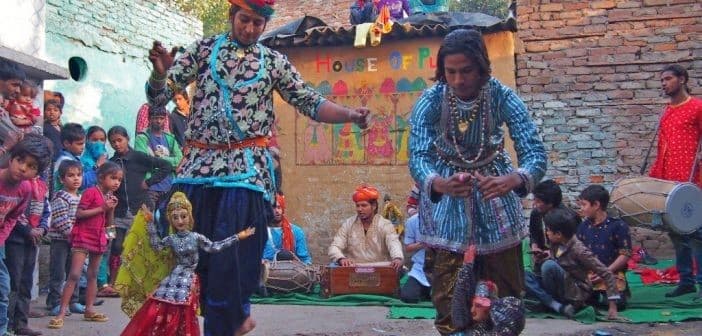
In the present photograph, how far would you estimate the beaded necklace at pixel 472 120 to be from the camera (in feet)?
11.0

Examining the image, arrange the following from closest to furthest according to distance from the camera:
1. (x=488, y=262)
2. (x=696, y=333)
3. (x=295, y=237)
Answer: (x=488, y=262), (x=696, y=333), (x=295, y=237)

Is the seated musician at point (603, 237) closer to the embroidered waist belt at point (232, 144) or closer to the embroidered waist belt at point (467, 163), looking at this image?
the embroidered waist belt at point (467, 163)

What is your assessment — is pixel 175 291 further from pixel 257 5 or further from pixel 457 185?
pixel 457 185

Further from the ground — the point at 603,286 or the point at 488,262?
the point at 488,262

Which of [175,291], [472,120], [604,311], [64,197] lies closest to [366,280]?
[604,311]

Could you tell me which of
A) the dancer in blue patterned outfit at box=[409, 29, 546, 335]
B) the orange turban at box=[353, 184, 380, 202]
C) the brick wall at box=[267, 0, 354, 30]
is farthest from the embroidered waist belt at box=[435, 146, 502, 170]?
the brick wall at box=[267, 0, 354, 30]

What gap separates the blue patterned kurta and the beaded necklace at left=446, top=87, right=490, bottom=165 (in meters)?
0.02

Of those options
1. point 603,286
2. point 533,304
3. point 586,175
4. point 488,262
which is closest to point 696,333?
point 603,286

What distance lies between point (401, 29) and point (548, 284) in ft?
14.8

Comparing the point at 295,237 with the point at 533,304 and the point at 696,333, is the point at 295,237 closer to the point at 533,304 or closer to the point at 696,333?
the point at 533,304

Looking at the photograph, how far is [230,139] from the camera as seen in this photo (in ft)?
12.3

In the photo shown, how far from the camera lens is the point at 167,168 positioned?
25.6 ft

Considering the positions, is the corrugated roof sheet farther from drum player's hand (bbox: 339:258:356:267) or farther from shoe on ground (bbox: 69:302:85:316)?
shoe on ground (bbox: 69:302:85:316)

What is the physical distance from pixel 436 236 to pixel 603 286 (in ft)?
11.3
